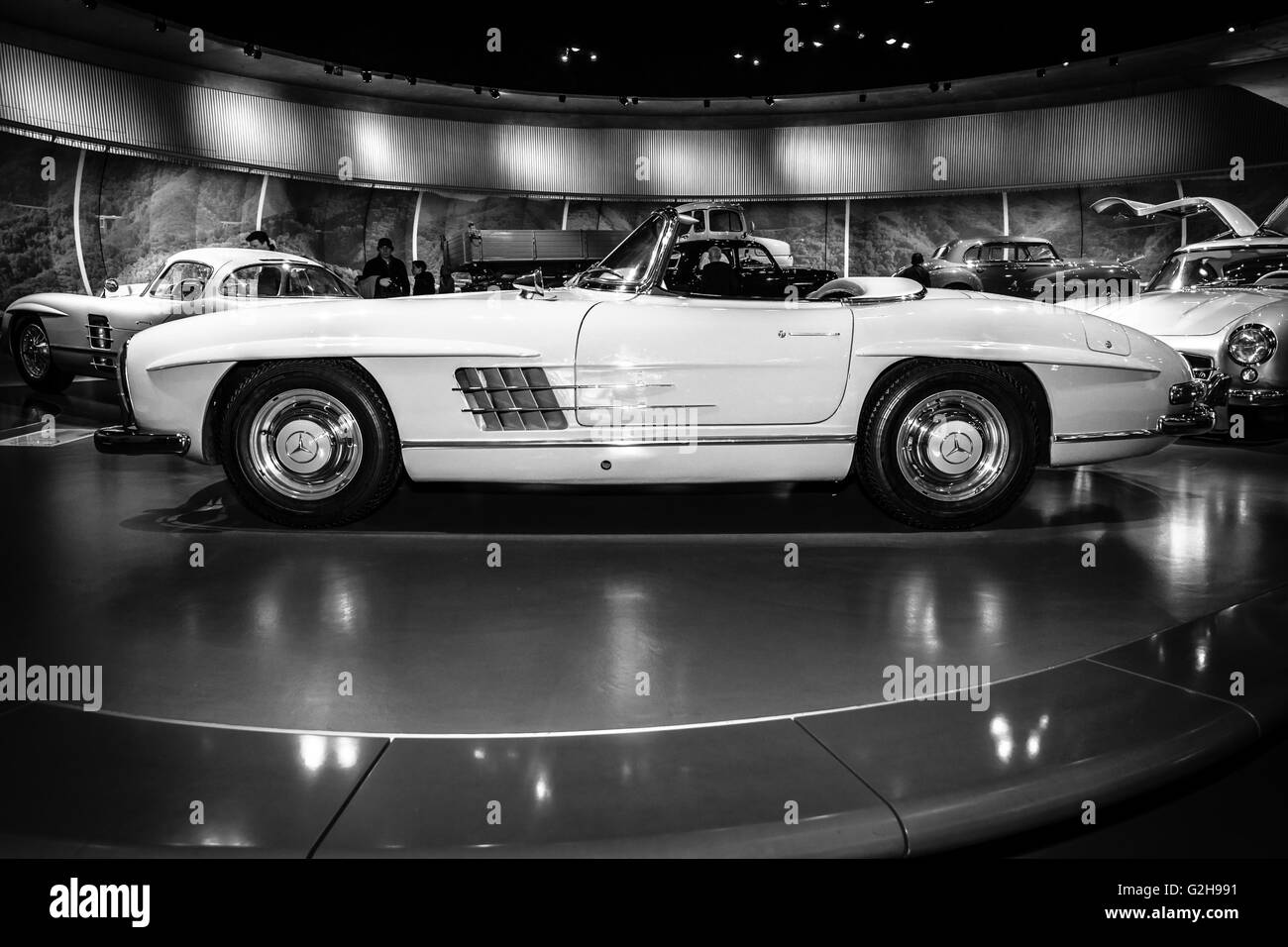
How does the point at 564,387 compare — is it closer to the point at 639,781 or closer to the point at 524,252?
the point at 639,781

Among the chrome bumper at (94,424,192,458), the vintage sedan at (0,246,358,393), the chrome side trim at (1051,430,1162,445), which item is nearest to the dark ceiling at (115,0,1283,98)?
the vintage sedan at (0,246,358,393)

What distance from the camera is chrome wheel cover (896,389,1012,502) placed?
12.9 feet

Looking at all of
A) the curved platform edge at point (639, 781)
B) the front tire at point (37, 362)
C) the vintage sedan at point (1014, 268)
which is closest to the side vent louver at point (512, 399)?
the curved platform edge at point (639, 781)

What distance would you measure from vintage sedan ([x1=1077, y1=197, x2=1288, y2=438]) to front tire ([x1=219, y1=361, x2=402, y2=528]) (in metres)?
4.69

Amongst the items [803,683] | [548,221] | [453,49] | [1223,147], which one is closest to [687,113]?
[548,221]

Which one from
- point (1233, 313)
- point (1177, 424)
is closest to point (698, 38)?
point (1233, 313)

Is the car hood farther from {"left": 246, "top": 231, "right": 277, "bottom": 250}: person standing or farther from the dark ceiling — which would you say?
the dark ceiling

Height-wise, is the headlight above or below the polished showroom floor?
above

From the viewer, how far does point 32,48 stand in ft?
44.0

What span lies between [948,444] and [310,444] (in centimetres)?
260

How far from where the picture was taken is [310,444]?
3.86m
